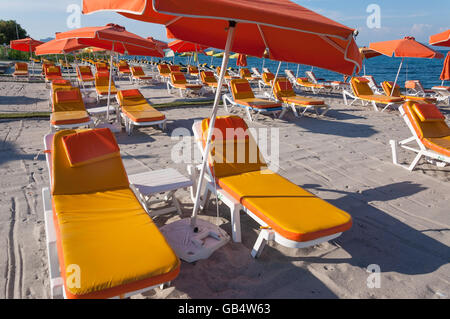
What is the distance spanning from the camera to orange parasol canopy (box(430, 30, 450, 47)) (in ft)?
21.1

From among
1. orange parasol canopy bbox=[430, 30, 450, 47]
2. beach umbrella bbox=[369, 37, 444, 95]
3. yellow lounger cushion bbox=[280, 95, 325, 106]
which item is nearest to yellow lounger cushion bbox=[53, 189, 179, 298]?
yellow lounger cushion bbox=[280, 95, 325, 106]

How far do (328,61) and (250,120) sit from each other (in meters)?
5.74

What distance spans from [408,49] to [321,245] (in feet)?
25.5

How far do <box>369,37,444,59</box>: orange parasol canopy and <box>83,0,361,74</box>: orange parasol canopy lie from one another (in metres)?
6.65

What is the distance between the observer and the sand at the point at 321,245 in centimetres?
261

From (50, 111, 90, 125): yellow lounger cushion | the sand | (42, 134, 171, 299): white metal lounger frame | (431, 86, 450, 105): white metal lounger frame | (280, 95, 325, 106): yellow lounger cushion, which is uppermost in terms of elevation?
(431, 86, 450, 105): white metal lounger frame

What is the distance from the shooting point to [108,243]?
2.34 metres

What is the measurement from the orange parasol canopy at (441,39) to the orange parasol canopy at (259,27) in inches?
204

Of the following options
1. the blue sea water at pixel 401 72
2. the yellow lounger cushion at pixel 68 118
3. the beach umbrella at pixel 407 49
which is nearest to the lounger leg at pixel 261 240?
the yellow lounger cushion at pixel 68 118

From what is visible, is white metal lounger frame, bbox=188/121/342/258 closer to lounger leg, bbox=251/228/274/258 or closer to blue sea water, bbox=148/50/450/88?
lounger leg, bbox=251/228/274/258

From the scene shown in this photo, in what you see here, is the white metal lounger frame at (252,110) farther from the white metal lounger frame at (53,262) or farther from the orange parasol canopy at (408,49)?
the white metal lounger frame at (53,262)

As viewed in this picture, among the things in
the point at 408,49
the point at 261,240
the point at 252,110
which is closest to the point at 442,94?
the point at 408,49

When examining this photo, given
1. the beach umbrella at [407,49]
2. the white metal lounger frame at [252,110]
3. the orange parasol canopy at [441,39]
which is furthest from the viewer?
the beach umbrella at [407,49]

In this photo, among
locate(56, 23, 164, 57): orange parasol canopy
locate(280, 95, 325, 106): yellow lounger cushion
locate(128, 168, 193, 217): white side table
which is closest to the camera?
locate(128, 168, 193, 217): white side table
